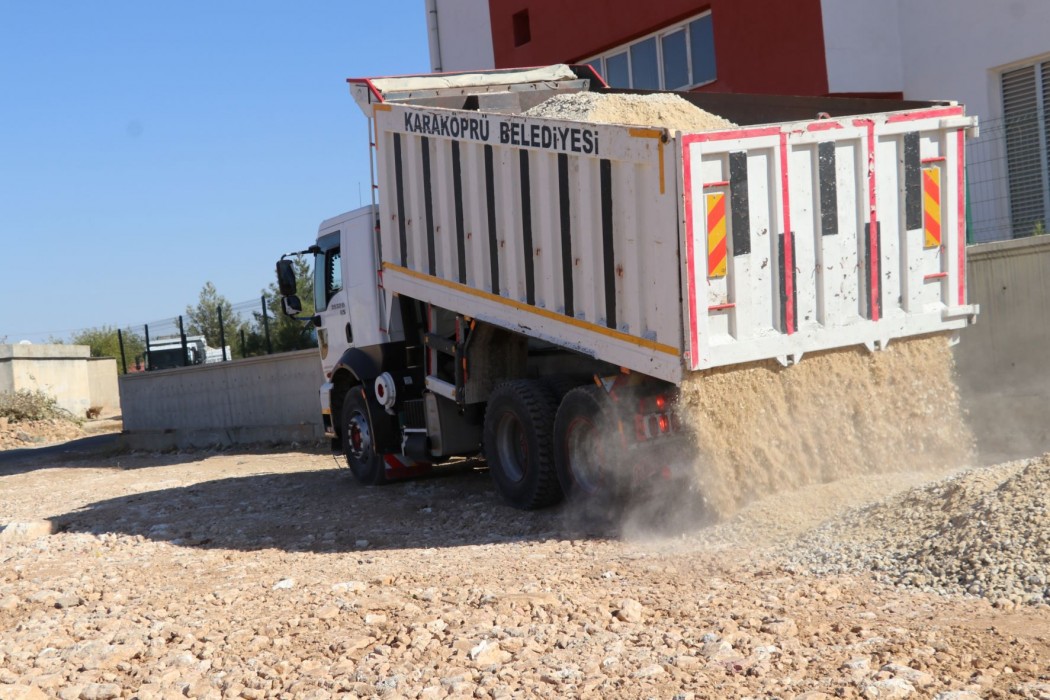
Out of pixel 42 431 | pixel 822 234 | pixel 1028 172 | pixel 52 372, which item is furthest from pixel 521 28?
pixel 52 372

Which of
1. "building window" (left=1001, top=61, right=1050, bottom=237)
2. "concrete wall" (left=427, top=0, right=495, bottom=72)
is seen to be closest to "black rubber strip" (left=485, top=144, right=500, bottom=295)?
"building window" (left=1001, top=61, right=1050, bottom=237)

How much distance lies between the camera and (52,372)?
112ft

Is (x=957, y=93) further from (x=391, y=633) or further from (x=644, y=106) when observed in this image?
(x=391, y=633)

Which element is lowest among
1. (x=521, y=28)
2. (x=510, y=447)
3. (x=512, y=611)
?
(x=512, y=611)

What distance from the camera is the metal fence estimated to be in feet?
35.0

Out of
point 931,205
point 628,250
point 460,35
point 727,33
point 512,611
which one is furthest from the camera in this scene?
point 460,35

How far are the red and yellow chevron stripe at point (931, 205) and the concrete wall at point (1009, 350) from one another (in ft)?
6.68

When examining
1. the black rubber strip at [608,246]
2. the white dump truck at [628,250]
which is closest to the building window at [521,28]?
the white dump truck at [628,250]

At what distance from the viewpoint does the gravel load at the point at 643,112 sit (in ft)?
26.7

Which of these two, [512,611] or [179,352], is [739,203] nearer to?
[512,611]

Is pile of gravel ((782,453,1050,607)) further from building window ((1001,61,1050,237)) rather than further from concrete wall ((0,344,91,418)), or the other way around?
concrete wall ((0,344,91,418))

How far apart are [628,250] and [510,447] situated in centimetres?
236

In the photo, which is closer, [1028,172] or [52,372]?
[1028,172]

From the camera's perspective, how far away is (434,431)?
32.7ft
